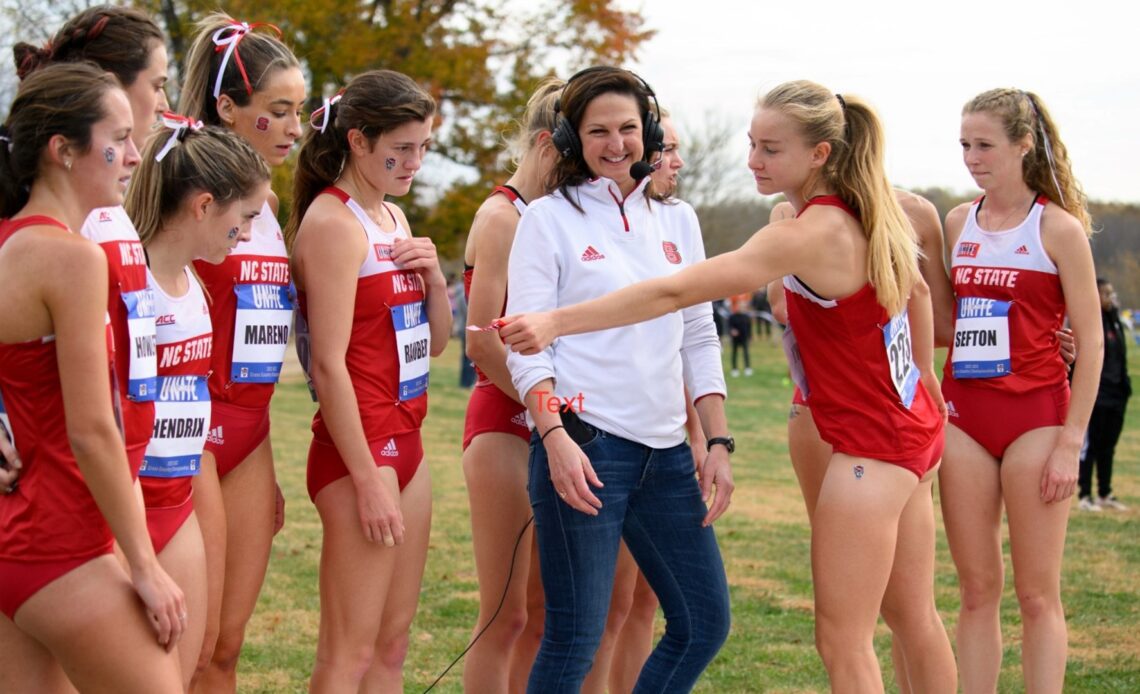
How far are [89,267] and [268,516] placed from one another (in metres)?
1.28

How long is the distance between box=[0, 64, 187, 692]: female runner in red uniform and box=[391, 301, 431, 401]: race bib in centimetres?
112

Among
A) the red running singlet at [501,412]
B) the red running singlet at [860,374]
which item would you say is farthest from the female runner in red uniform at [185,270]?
the red running singlet at [860,374]

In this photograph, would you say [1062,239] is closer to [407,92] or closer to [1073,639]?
[407,92]

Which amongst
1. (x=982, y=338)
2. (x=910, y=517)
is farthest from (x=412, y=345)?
(x=982, y=338)

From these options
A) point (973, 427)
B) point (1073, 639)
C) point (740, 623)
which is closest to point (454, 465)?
point (740, 623)

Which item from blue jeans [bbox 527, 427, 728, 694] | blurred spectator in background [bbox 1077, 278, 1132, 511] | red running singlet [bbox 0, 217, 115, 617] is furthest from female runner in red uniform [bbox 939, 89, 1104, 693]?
blurred spectator in background [bbox 1077, 278, 1132, 511]

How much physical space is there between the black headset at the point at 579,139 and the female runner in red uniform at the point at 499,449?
0.33 metres

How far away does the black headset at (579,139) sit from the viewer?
3621 millimetres

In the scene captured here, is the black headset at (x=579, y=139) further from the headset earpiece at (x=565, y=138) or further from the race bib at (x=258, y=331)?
the race bib at (x=258, y=331)

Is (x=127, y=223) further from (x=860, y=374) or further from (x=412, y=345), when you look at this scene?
(x=860, y=374)

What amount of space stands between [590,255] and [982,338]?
1665mm

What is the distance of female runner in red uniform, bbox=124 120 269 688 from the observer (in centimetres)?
301

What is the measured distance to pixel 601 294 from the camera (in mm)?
3512

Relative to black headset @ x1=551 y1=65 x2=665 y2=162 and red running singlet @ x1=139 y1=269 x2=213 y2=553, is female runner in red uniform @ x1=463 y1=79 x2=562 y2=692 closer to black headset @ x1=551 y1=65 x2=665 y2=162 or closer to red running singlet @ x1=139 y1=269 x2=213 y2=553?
black headset @ x1=551 y1=65 x2=665 y2=162
